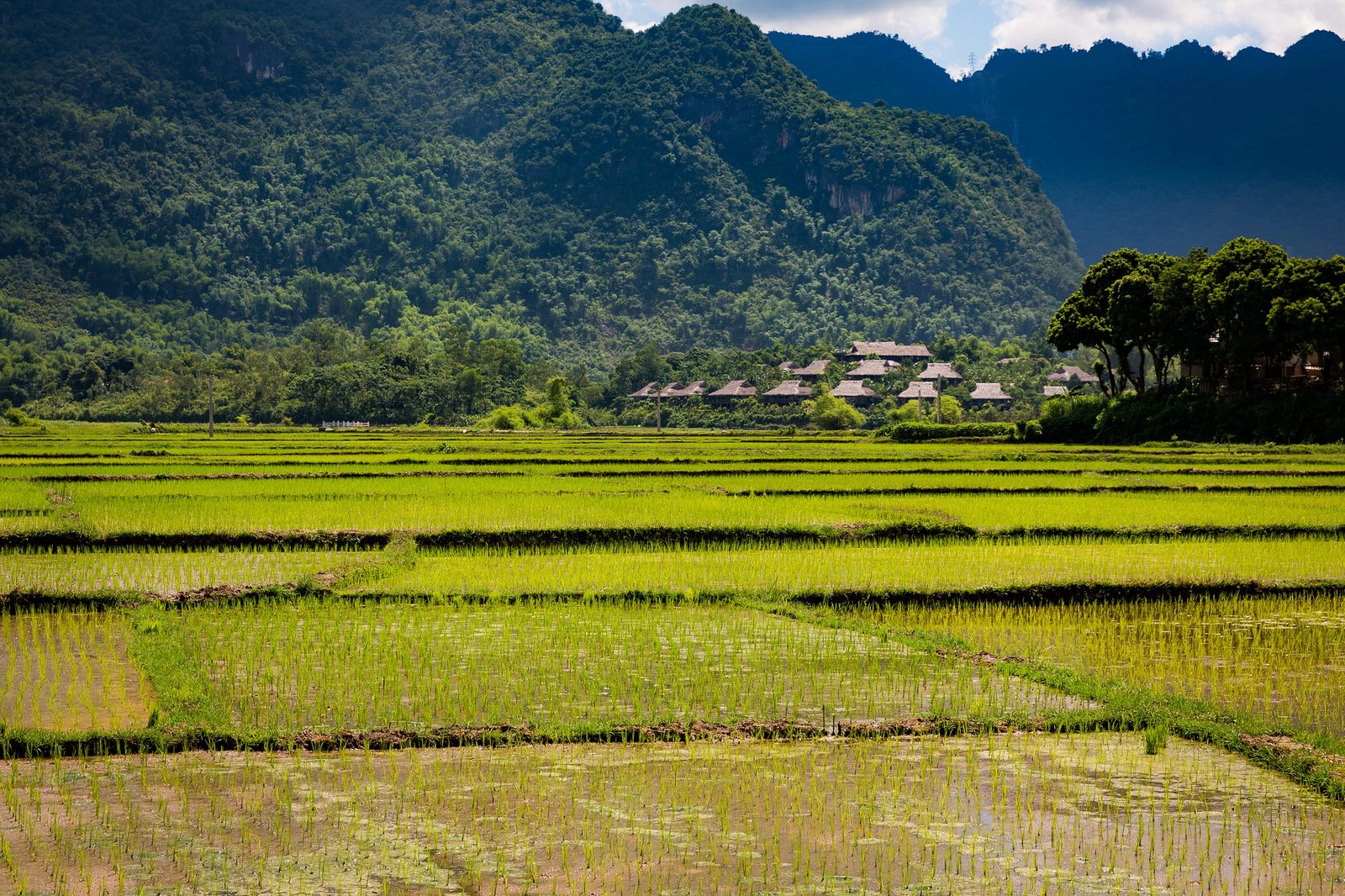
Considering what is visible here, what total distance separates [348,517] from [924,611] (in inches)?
367

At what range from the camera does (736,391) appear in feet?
305

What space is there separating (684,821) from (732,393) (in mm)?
85608

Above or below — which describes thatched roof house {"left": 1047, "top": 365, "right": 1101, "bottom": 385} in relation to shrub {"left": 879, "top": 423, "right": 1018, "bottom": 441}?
above

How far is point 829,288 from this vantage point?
172m

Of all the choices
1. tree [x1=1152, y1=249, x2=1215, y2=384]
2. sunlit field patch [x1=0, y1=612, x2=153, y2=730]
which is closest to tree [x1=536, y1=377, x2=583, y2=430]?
tree [x1=1152, y1=249, x2=1215, y2=384]

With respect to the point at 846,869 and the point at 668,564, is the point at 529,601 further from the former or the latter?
the point at 846,869

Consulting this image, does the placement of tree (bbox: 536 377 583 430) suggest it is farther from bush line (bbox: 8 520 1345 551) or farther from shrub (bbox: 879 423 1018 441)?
bush line (bbox: 8 520 1345 551)

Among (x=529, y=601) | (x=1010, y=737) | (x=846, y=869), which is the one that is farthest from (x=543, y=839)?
(x=529, y=601)

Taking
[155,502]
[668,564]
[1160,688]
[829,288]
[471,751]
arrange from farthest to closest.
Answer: [829,288] → [155,502] → [668,564] → [1160,688] → [471,751]

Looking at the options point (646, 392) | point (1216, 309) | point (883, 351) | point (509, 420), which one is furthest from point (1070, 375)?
point (1216, 309)

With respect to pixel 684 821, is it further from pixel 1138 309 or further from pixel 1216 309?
pixel 1138 309

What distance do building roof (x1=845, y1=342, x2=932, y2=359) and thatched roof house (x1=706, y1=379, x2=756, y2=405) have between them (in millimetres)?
15300

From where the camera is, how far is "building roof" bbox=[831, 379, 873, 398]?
293 feet

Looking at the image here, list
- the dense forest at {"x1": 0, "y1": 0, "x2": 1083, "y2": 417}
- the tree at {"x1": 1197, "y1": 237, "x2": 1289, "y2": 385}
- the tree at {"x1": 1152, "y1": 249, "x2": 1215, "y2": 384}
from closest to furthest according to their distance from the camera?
the tree at {"x1": 1197, "y1": 237, "x2": 1289, "y2": 385} < the tree at {"x1": 1152, "y1": 249, "x2": 1215, "y2": 384} < the dense forest at {"x1": 0, "y1": 0, "x2": 1083, "y2": 417}
